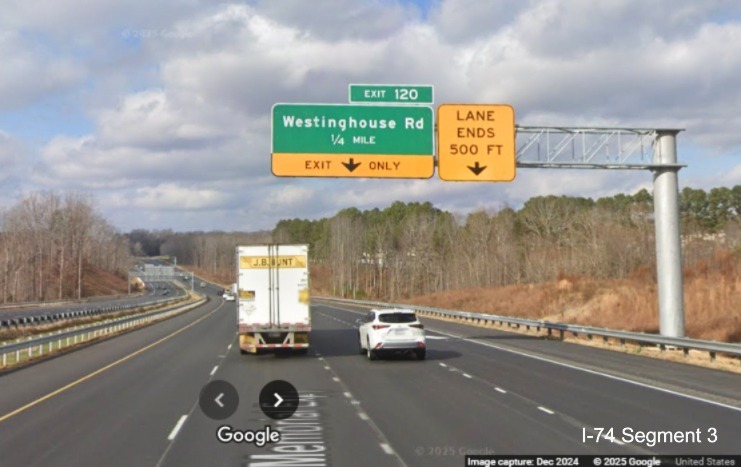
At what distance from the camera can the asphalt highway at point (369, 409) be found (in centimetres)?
1018

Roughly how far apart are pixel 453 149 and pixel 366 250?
4971 inches

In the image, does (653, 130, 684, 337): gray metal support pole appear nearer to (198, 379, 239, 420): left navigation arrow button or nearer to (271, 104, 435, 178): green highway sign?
(271, 104, 435, 178): green highway sign

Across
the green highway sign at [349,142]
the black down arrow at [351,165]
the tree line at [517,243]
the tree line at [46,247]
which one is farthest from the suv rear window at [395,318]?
the tree line at [46,247]

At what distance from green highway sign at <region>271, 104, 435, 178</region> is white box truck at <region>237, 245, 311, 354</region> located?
137 inches

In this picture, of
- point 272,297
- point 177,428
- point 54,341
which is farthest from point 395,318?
point 54,341

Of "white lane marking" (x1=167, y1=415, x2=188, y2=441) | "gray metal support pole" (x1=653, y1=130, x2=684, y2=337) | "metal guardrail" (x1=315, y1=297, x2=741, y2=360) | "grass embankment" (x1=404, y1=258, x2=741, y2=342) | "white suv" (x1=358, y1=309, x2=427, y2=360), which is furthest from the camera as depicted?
"grass embankment" (x1=404, y1=258, x2=741, y2=342)

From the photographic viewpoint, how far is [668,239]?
87.8ft

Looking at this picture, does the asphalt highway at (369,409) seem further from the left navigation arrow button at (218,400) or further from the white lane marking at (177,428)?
the left navigation arrow button at (218,400)

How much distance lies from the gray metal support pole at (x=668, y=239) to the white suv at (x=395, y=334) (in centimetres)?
863

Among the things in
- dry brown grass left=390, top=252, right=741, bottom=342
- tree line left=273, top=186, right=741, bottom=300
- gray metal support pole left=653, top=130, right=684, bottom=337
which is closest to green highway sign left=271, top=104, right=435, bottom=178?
gray metal support pole left=653, top=130, right=684, bottom=337

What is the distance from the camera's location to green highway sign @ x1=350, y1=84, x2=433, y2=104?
24375mm

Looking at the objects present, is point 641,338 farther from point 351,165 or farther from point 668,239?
point 351,165

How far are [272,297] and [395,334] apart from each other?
14.6ft

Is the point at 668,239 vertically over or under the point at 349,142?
under
